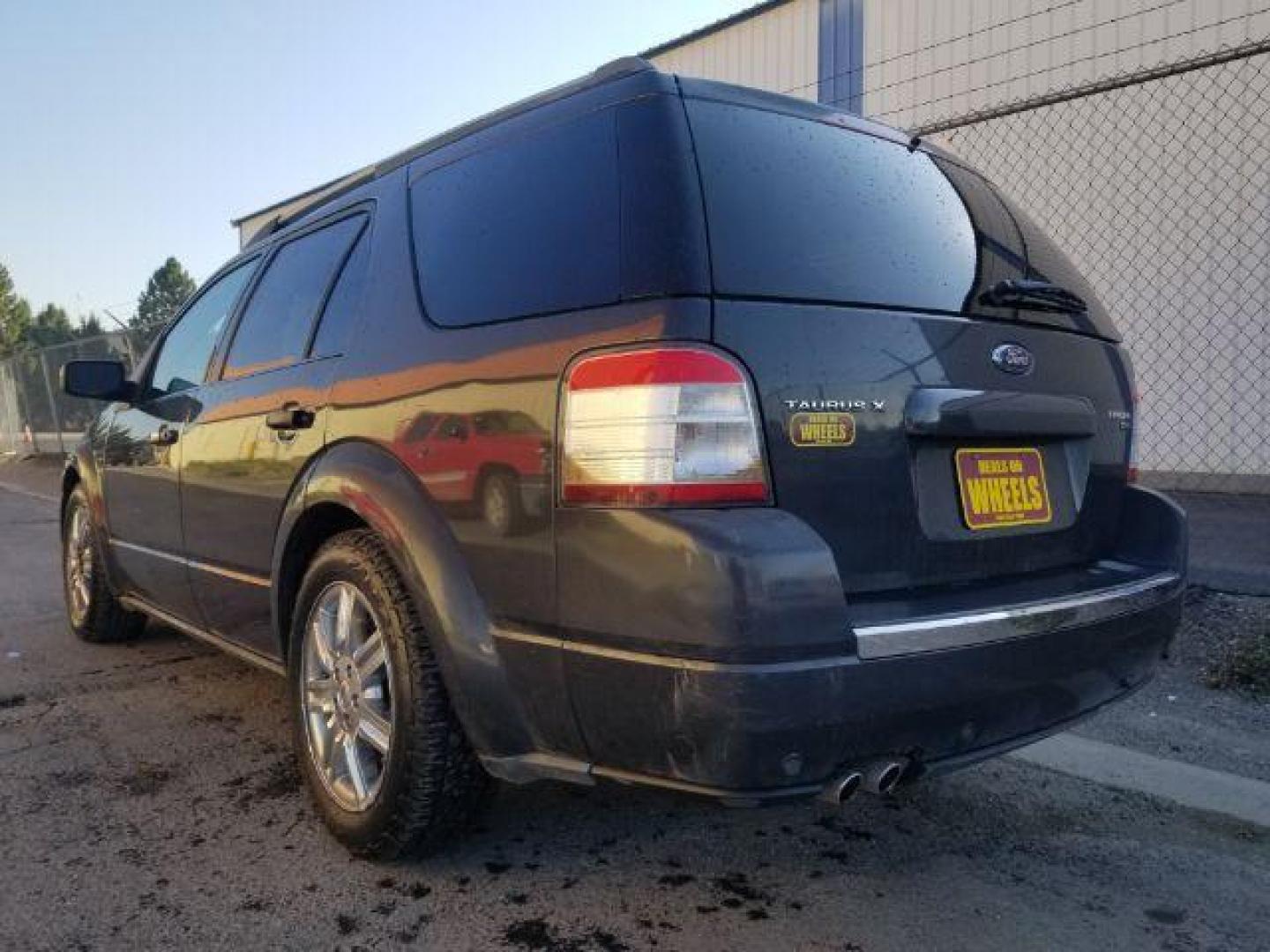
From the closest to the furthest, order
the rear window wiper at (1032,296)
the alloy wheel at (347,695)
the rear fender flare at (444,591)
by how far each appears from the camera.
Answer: the rear fender flare at (444,591)
the rear window wiper at (1032,296)
the alloy wheel at (347,695)

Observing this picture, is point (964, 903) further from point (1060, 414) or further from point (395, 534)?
point (395, 534)

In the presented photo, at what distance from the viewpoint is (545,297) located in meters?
2.20

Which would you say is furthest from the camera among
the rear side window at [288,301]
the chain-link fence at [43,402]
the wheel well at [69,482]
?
the chain-link fence at [43,402]

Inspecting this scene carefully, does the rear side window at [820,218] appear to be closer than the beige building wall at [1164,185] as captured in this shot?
Yes

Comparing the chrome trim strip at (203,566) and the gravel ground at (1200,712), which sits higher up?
the chrome trim strip at (203,566)

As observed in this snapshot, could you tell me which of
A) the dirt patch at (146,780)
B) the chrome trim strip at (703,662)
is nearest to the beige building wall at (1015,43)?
the chrome trim strip at (703,662)

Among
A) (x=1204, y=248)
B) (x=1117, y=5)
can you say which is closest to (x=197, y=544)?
(x=1204, y=248)

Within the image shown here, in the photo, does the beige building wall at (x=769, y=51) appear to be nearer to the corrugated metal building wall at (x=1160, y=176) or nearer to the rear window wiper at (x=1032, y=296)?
the corrugated metal building wall at (x=1160, y=176)

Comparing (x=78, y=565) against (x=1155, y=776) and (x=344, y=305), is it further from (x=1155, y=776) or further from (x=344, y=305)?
(x=1155, y=776)

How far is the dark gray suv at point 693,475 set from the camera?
1906 millimetres

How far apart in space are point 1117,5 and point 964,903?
7.27 metres

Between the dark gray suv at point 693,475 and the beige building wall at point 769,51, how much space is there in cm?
703

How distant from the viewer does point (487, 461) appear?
2.21 m

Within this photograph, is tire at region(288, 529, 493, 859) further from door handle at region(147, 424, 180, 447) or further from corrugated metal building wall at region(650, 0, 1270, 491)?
corrugated metal building wall at region(650, 0, 1270, 491)
